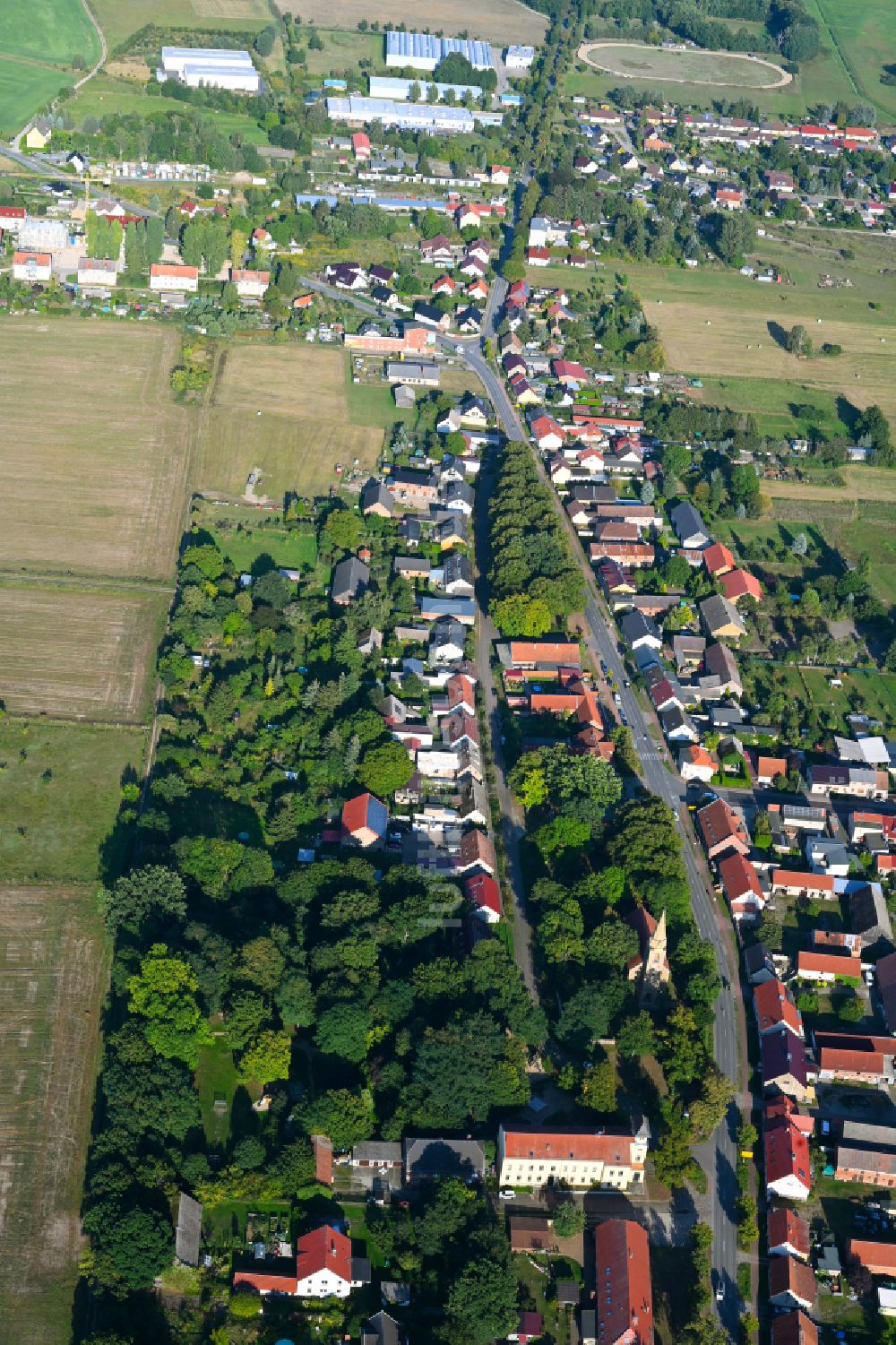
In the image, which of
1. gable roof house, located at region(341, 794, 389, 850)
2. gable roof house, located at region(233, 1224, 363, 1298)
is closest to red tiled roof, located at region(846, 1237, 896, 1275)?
gable roof house, located at region(233, 1224, 363, 1298)

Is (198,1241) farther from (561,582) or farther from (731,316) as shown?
(731,316)

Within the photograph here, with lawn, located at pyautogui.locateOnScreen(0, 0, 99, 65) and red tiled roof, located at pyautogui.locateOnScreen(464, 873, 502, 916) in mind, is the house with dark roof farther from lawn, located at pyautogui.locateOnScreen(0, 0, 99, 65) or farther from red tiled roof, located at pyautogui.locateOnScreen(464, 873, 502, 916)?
lawn, located at pyautogui.locateOnScreen(0, 0, 99, 65)

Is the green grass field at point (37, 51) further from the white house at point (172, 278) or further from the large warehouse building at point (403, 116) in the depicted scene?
the white house at point (172, 278)

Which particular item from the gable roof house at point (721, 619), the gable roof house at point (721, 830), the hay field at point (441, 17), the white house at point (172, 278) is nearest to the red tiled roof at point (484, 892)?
the gable roof house at point (721, 830)

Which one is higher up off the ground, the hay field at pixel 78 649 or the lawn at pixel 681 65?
the lawn at pixel 681 65

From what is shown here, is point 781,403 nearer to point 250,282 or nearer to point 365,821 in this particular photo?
point 250,282

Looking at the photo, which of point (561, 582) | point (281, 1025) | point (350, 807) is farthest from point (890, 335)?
point (281, 1025)
